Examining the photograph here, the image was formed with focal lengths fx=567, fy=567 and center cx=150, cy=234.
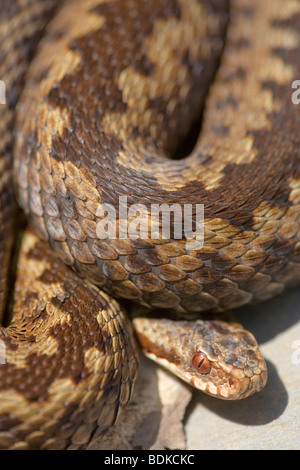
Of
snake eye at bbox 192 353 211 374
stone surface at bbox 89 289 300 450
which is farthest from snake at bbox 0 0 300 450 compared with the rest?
stone surface at bbox 89 289 300 450

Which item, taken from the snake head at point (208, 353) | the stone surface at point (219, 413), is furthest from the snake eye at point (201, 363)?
the stone surface at point (219, 413)

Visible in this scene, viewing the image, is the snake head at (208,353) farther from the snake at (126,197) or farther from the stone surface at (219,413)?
the stone surface at (219,413)

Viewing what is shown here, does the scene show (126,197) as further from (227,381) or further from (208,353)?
(227,381)

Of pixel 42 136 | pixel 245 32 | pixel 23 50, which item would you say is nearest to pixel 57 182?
pixel 42 136

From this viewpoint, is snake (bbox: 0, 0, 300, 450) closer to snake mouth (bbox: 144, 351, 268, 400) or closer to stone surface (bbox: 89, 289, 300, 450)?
snake mouth (bbox: 144, 351, 268, 400)

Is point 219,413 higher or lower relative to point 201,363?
lower

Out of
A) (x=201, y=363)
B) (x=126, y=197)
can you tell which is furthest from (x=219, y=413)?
(x=126, y=197)

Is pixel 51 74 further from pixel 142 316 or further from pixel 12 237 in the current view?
pixel 142 316
